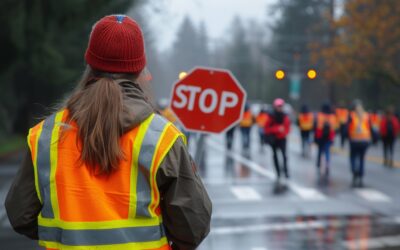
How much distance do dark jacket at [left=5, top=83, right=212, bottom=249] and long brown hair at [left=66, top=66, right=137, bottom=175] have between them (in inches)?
1.8

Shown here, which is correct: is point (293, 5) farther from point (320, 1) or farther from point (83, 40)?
point (83, 40)

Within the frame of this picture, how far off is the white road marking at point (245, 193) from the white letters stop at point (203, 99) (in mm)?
6924

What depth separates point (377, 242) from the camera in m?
9.33

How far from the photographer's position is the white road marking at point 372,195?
1386 cm

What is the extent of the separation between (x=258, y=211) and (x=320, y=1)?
169ft

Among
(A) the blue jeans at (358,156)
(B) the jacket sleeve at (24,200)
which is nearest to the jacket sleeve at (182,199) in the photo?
(B) the jacket sleeve at (24,200)

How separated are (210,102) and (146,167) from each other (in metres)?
4.33

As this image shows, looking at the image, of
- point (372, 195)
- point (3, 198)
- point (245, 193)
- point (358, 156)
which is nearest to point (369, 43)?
point (358, 156)

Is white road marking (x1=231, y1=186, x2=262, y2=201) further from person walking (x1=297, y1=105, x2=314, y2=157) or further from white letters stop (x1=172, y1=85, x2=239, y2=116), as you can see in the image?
person walking (x1=297, y1=105, x2=314, y2=157)

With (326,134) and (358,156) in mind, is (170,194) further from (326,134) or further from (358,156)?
(326,134)

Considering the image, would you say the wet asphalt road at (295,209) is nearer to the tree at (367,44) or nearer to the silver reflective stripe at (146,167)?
the silver reflective stripe at (146,167)

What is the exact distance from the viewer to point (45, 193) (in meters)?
2.70

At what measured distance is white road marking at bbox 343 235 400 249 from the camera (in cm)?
910

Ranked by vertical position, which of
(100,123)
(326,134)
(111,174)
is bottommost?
(326,134)
